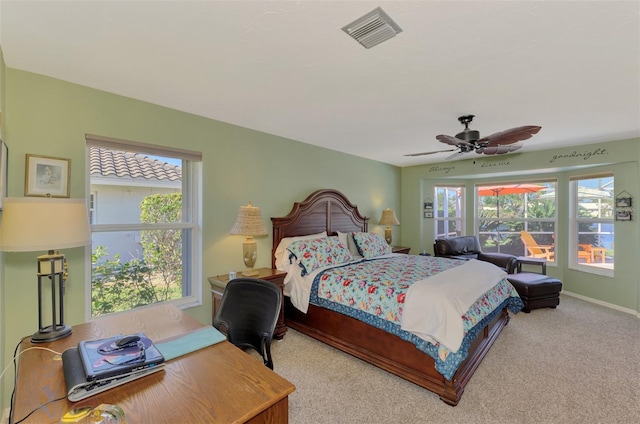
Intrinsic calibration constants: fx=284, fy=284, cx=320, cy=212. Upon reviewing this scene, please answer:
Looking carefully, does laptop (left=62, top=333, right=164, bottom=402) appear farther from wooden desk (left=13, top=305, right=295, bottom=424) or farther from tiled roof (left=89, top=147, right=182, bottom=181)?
tiled roof (left=89, top=147, right=182, bottom=181)

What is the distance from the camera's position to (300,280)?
3268 mm

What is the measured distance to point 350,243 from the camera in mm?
4273

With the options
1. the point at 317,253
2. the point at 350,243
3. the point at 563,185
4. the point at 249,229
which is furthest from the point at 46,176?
the point at 563,185

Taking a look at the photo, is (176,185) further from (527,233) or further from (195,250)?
(527,233)

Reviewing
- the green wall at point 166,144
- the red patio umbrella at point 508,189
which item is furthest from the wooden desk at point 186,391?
the red patio umbrella at point 508,189

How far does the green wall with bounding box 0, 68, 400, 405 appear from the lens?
2.07 m

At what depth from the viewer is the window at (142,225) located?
251 cm

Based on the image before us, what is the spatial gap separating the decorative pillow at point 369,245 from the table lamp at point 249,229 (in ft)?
5.20

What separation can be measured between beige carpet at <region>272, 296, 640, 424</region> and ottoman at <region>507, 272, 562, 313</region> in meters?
0.60

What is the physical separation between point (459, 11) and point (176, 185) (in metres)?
2.85

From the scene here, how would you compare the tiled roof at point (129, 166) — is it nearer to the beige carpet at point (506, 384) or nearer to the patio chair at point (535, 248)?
the beige carpet at point (506, 384)

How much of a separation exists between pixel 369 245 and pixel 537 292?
2361 mm

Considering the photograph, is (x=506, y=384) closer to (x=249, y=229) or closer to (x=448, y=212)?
(x=249, y=229)

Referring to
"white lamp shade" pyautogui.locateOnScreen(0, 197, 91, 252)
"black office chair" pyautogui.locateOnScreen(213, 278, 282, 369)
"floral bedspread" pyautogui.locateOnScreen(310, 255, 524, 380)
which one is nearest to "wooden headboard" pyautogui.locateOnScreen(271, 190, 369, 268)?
"floral bedspread" pyautogui.locateOnScreen(310, 255, 524, 380)
